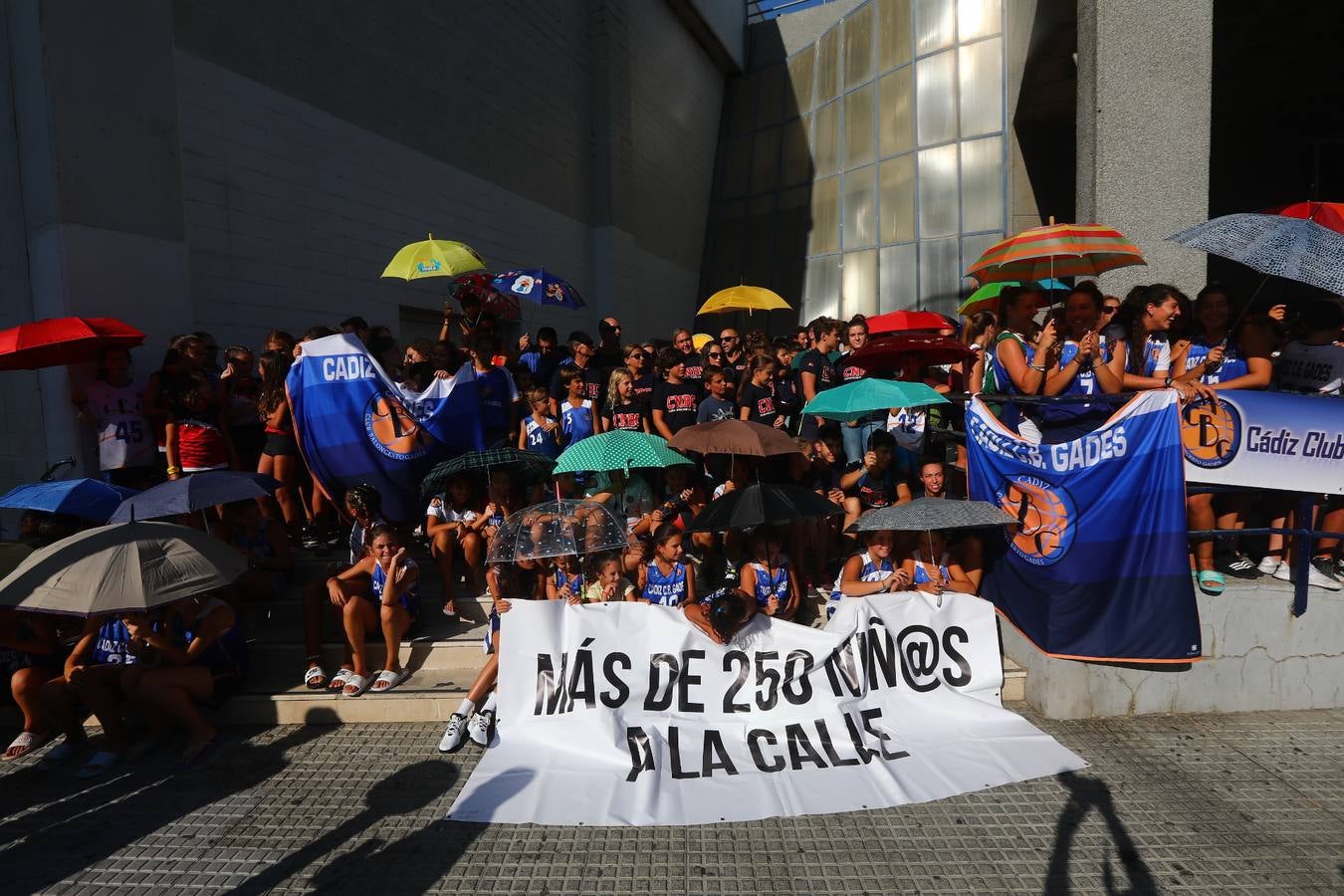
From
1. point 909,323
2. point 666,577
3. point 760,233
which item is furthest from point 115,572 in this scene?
point 760,233

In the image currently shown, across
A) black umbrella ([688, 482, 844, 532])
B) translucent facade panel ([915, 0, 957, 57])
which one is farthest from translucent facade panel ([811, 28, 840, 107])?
black umbrella ([688, 482, 844, 532])

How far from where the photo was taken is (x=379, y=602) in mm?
5195

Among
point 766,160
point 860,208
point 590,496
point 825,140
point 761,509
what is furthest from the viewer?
point 766,160

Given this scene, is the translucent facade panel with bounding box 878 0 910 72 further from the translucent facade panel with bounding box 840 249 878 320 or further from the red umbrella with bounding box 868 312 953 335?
the red umbrella with bounding box 868 312 953 335

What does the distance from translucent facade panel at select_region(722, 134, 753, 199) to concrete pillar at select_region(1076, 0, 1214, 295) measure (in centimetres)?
1268

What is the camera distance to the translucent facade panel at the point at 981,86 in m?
15.4

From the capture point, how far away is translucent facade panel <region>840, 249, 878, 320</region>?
A: 17.3 m

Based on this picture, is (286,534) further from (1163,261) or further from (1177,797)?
(1163,261)

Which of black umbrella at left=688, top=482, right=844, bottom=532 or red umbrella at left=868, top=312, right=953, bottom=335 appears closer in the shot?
black umbrella at left=688, top=482, right=844, bottom=532

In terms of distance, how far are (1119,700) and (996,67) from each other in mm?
14869

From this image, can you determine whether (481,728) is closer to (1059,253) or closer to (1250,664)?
(1250,664)

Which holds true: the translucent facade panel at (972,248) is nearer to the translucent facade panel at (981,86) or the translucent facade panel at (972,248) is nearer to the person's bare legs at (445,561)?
the translucent facade panel at (981,86)

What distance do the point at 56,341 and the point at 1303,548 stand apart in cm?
850

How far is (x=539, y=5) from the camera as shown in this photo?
1279 cm
